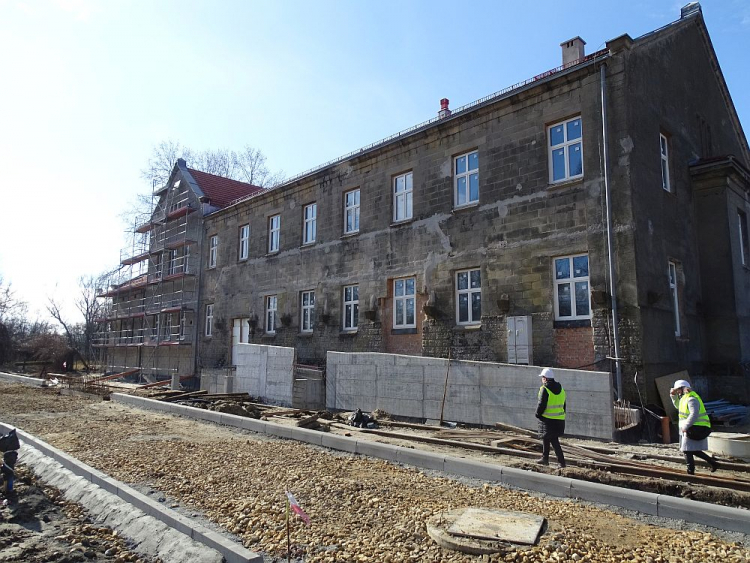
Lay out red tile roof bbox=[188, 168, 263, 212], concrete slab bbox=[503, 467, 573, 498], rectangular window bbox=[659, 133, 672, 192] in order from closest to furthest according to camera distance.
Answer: concrete slab bbox=[503, 467, 573, 498]
rectangular window bbox=[659, 133, 672, 192]
red tile roof bbox=[188, 168, 263, 212]

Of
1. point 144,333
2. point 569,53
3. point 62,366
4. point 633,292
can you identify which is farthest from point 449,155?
point 62,366

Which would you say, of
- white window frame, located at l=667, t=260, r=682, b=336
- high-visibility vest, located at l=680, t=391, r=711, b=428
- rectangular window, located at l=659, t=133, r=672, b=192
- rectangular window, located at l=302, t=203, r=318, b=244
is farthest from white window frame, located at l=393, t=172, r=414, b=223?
high-visibility vest, located at l=680, t=391, r=711, b=428

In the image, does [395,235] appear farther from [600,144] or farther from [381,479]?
[381,479]

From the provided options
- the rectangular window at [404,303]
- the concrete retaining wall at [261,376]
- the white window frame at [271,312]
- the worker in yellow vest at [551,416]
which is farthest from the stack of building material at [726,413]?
the white window frame at [271,312]

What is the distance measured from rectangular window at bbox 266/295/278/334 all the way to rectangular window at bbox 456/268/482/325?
10021 mm

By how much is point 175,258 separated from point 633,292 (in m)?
25.4

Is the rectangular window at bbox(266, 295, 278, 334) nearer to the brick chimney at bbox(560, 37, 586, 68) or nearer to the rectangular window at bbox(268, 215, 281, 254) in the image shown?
the rectangular window at bbox(268, 215, 281, 254)

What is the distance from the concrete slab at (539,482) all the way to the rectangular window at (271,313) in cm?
1750

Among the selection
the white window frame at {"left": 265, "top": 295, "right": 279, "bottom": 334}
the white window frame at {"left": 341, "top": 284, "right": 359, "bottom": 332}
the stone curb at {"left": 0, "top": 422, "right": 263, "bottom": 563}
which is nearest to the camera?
the stone curb at {"left": 0, "top": 422, "right": 263, "bottom": 563}

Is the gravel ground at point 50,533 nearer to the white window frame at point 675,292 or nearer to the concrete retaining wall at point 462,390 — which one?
the concrete retaining wall at point 462,390

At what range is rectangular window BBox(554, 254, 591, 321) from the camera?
14039mm

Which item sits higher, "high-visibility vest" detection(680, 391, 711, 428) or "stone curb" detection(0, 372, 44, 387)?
"high-visibility vest" detection(680, 391, 711, 428)

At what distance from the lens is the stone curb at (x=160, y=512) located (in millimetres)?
5164

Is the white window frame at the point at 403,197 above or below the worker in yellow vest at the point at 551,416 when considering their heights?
above
